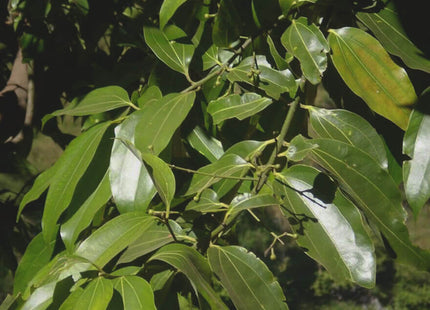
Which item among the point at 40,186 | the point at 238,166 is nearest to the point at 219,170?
the point at 238,166

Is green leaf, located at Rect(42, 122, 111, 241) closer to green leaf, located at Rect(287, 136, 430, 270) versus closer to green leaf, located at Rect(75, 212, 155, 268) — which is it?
green leaf, located at Rect(75, 212, 155, 268)

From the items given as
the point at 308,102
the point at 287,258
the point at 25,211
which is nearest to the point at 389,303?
the point at 287,258

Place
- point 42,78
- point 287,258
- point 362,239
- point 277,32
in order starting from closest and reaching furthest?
point 362,239, point 277,32, point 42,78, point 287,258

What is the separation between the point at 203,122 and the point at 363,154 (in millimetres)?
268

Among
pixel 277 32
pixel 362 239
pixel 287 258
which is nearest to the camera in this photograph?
pixel 362 239

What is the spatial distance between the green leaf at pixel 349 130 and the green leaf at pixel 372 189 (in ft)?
0.12

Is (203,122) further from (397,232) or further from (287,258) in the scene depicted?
(287,258)

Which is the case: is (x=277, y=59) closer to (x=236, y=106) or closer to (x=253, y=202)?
(x=236, y=106)

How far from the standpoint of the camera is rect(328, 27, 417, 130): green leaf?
0.67m

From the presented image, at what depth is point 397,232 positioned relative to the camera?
24.4 inches

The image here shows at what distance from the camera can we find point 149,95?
2.59 feet

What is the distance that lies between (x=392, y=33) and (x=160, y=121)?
29cm

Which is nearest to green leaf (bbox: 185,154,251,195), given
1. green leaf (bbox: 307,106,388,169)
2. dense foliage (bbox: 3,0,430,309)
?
dense foliage (bbox: 3,0,430,309)

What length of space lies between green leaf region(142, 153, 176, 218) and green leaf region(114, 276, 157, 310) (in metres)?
0.07
